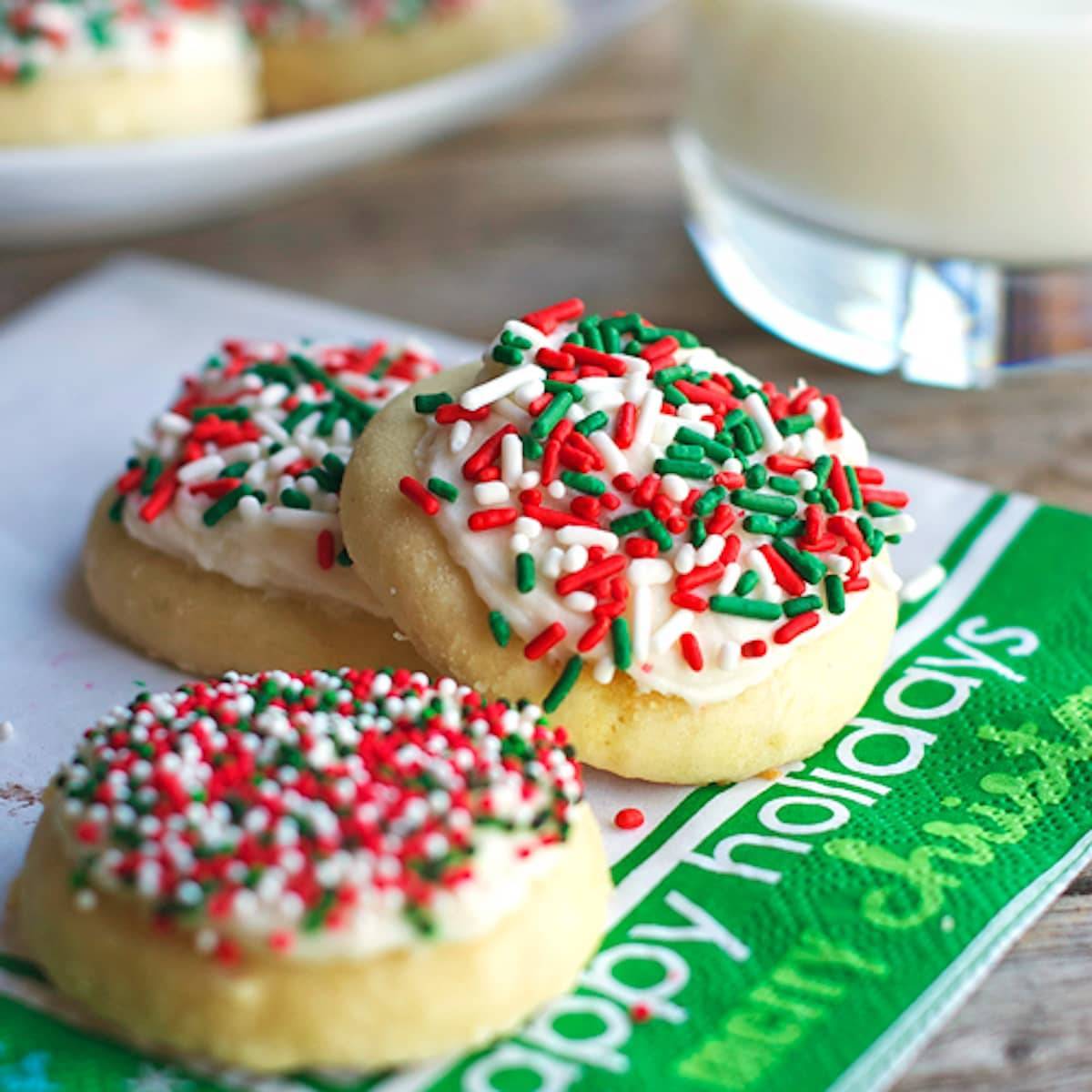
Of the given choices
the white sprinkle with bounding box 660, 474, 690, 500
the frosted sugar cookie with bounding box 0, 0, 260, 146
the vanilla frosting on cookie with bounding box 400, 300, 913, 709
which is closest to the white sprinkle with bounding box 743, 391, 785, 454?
the vanilla frosting on cookie with bounding box 400, 300, 913, 709

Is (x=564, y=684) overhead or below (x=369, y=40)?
below

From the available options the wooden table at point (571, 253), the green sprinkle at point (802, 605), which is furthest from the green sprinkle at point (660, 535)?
the wooden table at point (571, 253)

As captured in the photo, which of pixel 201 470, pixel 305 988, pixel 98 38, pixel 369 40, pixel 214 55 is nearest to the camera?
pixel 305 988

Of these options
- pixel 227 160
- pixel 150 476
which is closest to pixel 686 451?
pixel 150 476

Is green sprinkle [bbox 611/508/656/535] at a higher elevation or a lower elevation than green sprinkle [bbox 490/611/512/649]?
higher

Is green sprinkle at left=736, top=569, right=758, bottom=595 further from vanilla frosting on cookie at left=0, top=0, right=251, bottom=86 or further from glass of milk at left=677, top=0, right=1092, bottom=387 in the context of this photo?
vanilla frosting on cookie at left=0, top=0, right=251, bottom=86

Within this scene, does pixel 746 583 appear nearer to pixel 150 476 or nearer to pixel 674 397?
pixel 674 397

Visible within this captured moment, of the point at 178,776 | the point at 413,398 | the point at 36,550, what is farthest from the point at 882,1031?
the point at 36,550
